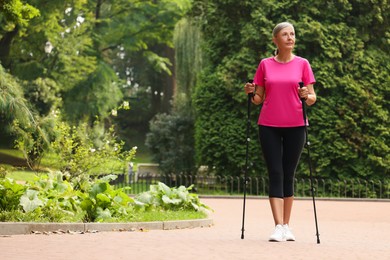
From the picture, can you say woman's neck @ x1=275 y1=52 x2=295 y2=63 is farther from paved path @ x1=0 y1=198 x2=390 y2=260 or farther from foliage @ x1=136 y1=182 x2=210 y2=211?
foliage @ x1=136 y1=182 x2=210 y2=211

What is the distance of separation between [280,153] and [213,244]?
1189 millimetres

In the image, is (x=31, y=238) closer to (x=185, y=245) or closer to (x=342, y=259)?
(x=185, y=245)

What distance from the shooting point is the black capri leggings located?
31.5 ft

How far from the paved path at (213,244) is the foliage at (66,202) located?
0.79 metres

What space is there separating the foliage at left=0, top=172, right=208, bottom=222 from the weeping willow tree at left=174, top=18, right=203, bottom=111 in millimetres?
16415

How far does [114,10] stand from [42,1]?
694 centimetres

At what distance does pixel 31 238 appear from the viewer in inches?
402

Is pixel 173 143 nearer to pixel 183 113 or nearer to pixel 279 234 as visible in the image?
pixel 183 113

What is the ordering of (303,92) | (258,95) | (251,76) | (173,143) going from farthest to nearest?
(173,143)
(251,76)
(258,95)
(303,92)

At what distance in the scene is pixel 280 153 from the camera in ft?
31.6

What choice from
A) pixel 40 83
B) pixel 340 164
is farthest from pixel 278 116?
pixel 40 83

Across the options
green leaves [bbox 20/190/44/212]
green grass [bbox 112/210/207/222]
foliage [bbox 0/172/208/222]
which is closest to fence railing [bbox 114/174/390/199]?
green grass [bbox 112/210/207/222]

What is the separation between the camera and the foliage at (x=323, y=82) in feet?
84.9

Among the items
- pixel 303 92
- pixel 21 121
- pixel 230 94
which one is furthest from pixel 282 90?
pixel 230 94
